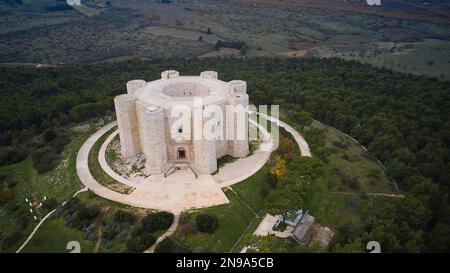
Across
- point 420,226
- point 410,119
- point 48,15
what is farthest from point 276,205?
point 48,15

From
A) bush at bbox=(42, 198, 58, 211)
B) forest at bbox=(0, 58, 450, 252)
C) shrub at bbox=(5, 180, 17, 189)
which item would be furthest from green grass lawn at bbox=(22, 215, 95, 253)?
forest at bbox=(0, 58, 450, 252)

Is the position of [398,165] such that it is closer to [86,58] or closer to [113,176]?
[113,176]

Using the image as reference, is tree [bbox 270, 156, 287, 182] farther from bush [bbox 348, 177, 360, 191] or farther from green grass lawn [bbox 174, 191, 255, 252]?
bush [bbox 348, 177, 360, 191]

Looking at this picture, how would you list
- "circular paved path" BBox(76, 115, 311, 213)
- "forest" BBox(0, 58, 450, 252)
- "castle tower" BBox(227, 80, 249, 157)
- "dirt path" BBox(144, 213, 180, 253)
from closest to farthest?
1. "dirt path" BBox(144, 213, 180, 253)
2. "forest" BBox(0, 58, 450, 252)
3. "circular paved path" BBox(76, 115, 311, 213)
4. "castle tower" BBox(227, 80, 249, 157)

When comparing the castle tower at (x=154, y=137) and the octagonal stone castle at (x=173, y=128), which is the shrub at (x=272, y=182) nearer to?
the octagonal stone castle at (x=173, y=128)

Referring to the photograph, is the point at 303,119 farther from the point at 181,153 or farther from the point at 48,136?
the point at 48,136

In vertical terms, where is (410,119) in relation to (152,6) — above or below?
below

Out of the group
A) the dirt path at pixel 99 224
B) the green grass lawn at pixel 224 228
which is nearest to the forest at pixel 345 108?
the green grass lawn at pixel 224 228
